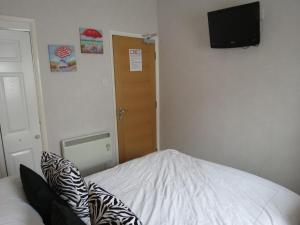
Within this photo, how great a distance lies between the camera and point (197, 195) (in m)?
1.57

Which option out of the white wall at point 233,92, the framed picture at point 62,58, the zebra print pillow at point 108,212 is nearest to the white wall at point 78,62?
the framed picture at point 62,58

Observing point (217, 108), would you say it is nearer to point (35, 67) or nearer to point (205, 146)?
point (205, 146)

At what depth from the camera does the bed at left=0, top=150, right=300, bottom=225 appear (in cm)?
130

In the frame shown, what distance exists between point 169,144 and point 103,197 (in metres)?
2.62

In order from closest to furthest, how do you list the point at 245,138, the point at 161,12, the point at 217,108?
the point at 245,138 → the point at 217,108 → the point at 161,12

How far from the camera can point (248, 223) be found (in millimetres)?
1266

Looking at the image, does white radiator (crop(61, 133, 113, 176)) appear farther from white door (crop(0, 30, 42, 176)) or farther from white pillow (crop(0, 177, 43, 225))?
white pillow (crop(0, 177, 43, 225))

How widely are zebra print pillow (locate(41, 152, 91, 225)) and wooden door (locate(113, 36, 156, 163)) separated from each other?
182cm

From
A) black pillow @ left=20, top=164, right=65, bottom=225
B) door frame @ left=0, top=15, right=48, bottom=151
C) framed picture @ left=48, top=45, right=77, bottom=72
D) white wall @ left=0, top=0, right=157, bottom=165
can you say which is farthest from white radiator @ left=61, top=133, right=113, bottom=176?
black pillow @ left=20, top=164, right=65, bottom=225

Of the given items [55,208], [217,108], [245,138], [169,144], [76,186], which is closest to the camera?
[55,208]

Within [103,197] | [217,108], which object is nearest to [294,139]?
[217,108]

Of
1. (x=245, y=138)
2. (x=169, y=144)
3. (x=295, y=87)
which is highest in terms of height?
(x=295, y=87)

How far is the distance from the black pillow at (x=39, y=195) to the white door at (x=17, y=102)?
3.63ft

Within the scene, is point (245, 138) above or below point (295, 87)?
below
